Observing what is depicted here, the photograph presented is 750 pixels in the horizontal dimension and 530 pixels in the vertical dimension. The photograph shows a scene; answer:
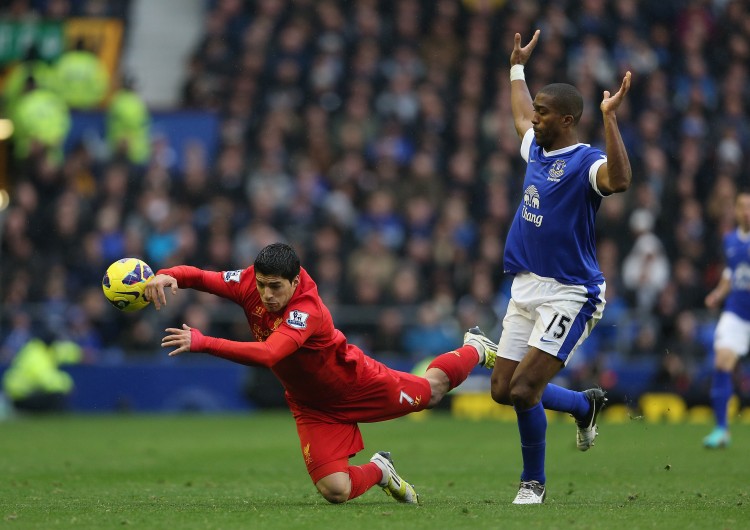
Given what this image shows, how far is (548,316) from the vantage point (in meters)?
7.99

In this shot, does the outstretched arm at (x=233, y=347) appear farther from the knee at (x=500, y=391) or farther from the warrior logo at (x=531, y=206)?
the warrior logo at (x=531, y=206)

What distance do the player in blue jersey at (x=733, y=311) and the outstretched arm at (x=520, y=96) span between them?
14.6ft

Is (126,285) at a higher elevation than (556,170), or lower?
lower

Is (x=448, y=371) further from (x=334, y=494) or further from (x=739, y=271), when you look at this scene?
(x=739, y=271)

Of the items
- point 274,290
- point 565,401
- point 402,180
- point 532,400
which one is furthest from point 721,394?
point 402,180

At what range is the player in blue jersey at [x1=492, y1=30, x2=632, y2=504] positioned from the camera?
7949mm

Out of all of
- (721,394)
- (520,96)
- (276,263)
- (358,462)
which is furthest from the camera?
(721,394)

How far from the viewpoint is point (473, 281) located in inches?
726

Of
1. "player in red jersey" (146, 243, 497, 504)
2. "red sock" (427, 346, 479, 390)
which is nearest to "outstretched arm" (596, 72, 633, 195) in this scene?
"red sock" (427, 346, 479, 390)

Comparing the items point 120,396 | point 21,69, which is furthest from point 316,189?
point 21,69

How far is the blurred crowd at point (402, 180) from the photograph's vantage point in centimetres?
1844

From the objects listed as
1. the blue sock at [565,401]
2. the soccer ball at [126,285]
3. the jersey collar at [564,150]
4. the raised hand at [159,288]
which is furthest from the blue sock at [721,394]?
the soccer ball at [126,285]

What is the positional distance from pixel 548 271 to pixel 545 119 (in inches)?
37.1

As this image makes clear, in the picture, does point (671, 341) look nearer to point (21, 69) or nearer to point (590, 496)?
point (590, 496)
